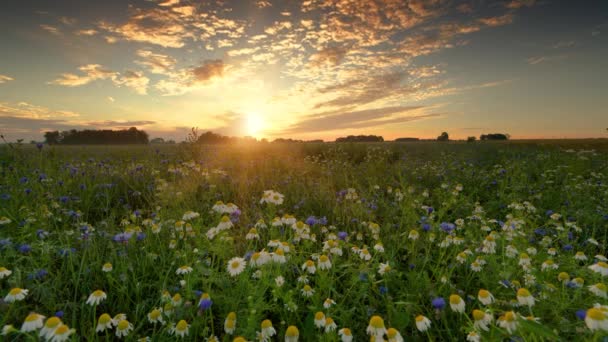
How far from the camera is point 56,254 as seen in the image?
2564 mm

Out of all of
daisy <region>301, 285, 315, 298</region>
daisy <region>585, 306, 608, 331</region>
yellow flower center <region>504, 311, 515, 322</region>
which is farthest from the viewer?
daisy <region>301, 285, 315, 298</region>

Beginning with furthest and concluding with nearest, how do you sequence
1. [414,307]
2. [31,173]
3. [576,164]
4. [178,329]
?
[576,164], [31,173], [414,307], [178,329]

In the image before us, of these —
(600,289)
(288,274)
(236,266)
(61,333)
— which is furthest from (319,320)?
(600,289)

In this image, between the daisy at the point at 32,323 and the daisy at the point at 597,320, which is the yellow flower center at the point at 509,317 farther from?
the daisy at the point at 32,323

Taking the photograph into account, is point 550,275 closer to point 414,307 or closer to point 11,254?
point 414,307

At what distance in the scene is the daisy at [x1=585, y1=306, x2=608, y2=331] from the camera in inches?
47.9

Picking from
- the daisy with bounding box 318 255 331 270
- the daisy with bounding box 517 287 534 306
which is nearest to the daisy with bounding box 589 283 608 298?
the daisy with bounding box 517 287 534 306

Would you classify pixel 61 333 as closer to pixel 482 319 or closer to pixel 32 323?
pixel 32 323

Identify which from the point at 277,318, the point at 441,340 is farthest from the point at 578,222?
the point at 277,318

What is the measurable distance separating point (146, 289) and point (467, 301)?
2579 millimetres

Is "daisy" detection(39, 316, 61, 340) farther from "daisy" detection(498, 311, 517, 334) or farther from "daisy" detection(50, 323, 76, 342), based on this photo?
"daisy" detection(498, 311, 517, 334)

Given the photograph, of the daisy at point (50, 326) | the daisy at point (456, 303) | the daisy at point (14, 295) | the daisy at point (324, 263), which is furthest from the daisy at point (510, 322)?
the daisy at point (14, 295)

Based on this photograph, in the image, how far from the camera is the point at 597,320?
48.7 inches

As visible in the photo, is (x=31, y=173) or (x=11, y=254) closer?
(x=11, y=254)
